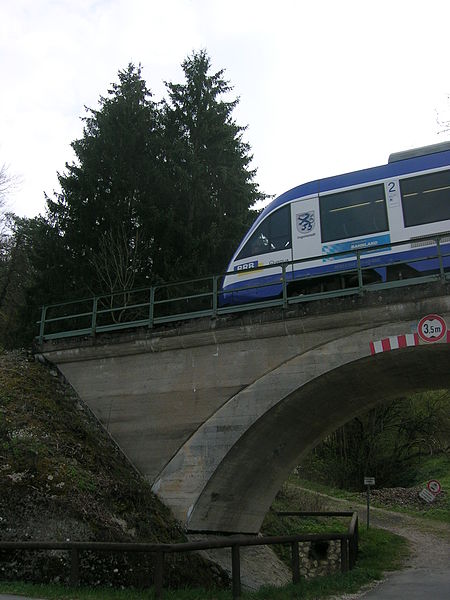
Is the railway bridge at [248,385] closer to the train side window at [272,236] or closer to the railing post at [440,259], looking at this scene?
the railing post at [440,259]

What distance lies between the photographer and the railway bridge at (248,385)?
1105cm

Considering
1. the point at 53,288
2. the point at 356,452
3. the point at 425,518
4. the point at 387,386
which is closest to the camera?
the point at 387,386

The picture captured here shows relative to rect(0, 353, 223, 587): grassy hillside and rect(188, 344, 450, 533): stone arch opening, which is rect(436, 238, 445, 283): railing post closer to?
rect(188, 344, 450, 533): stone arch opening

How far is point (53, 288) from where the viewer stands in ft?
71.4

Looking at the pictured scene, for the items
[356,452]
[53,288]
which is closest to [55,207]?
[53,288]

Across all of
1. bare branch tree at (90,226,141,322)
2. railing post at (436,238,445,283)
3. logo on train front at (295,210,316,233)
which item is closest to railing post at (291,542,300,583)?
railing post at (436,238,445,283)

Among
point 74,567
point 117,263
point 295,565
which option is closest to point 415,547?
point 295,565

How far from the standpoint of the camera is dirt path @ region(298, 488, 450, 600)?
10.4 m

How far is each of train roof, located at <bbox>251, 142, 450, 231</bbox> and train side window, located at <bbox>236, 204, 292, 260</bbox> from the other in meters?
0.21

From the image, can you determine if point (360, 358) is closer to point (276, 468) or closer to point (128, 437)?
point (276, 468)

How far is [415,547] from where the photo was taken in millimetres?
17750

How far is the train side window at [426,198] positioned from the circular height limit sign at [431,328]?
8.58 feet

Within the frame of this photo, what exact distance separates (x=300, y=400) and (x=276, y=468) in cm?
241

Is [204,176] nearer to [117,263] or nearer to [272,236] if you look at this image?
[117,263]
